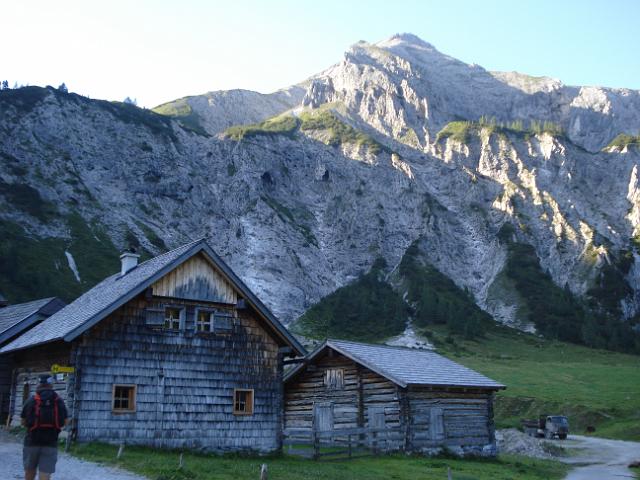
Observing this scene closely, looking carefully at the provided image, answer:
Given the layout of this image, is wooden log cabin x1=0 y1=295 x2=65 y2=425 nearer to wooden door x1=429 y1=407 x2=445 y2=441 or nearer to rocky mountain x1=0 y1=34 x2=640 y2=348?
wooden door x1=429 y1=407 x2=445 y2=441

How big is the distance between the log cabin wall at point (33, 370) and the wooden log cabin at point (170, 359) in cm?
5

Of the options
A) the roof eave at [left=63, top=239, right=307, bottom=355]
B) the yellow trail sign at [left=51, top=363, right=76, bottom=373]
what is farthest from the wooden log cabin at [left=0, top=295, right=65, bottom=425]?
the roof eave at [left=63, top=239, right=307, bottom=355]

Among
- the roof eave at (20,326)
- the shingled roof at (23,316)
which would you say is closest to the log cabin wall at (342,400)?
the shingled roof at (23,316)

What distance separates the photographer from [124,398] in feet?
82.3

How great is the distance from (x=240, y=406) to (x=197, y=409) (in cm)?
206

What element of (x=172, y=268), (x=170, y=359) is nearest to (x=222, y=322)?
(x=170, y=359)

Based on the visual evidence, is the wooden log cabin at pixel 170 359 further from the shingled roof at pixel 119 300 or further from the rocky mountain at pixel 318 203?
the rocky mountain at pixel 318 203

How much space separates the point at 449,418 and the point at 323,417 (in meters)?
6.19

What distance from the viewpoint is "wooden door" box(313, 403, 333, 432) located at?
3384cm

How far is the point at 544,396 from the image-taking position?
6088 centimetres

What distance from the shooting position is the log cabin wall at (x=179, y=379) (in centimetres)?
2442

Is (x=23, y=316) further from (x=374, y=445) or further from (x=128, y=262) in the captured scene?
(x=374, y=445)

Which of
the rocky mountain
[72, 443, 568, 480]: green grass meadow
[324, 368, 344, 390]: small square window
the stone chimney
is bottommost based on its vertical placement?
[72, 443, 568, 480]: green grass meadow

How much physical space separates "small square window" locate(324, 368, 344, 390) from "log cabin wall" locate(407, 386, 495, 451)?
393 cm
